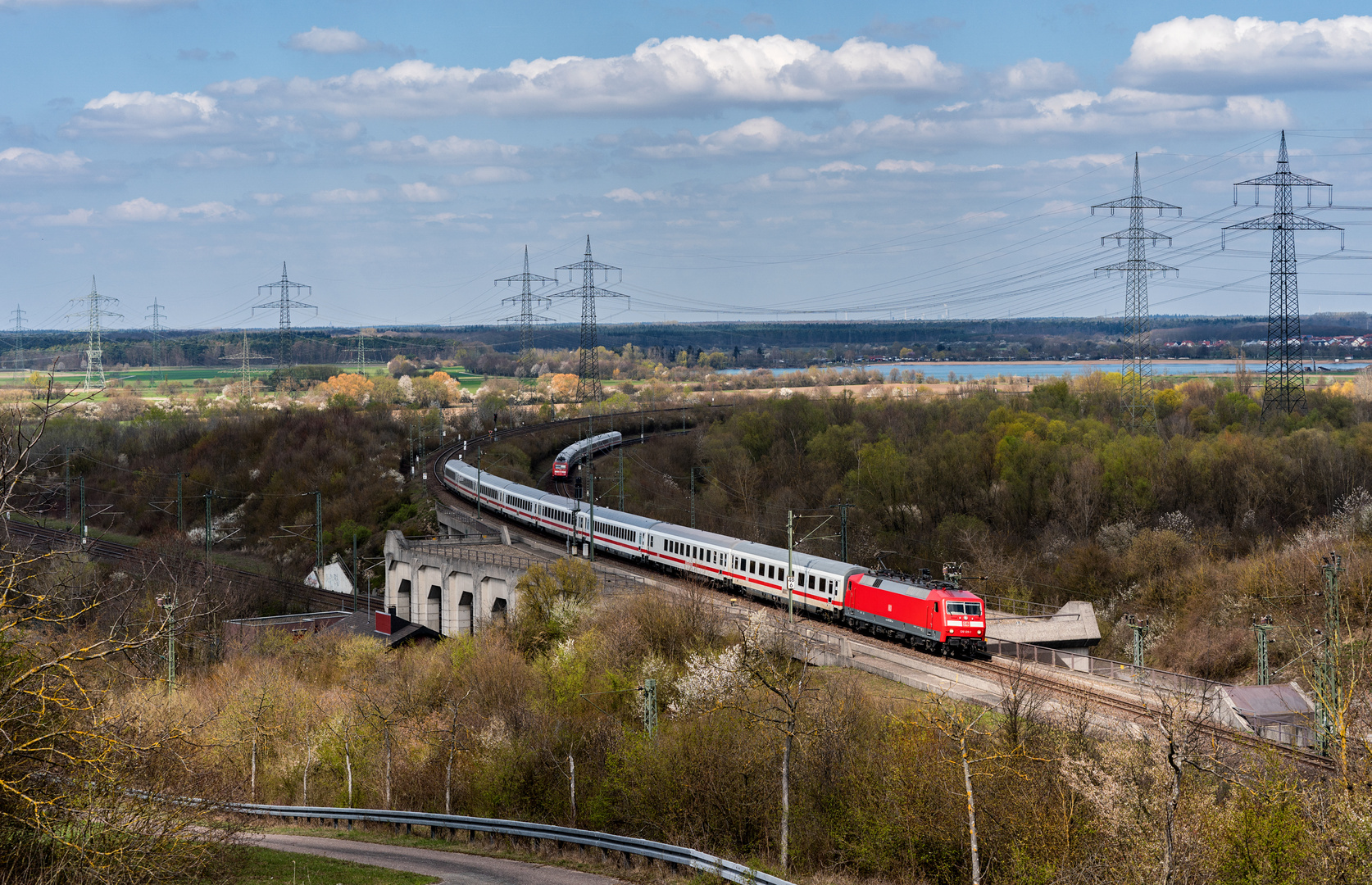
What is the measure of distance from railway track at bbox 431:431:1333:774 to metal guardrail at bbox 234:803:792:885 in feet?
29.5

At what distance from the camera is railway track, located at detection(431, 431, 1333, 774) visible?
102ft

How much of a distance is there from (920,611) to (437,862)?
2251cm

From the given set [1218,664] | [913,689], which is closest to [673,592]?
[913,689]

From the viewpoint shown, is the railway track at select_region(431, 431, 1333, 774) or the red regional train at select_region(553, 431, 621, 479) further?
the red regional train at select_region(553, 431, 621, 479)

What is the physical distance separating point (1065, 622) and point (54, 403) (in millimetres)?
49829

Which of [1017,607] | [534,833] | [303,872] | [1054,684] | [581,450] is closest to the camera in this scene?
[303,872]

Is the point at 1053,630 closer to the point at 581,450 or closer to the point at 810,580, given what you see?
the point at 810,580

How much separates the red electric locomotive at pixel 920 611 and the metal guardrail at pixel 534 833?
19.5m

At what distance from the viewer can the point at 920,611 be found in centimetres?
4303

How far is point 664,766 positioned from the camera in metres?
29.3

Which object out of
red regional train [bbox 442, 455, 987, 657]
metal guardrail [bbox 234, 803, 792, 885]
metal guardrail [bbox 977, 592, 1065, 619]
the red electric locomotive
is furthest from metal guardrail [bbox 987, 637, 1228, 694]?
metal guardrail [bbox 977, 592, 1065, 619]

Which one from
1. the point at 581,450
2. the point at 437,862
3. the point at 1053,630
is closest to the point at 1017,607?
the point at 1053,630

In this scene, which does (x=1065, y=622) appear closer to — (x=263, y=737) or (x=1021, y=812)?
(x=1021, y=812)

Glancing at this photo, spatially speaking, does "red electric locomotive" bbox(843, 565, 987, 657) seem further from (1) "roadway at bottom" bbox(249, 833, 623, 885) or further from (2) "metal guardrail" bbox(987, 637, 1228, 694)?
(1) "roadway at bottom" bbox(249, 833, 623, 885)
